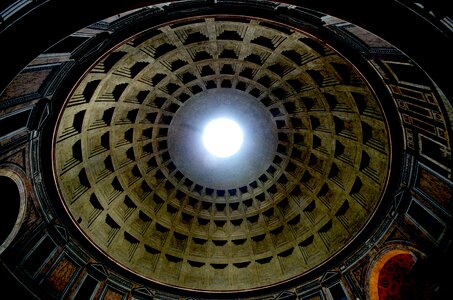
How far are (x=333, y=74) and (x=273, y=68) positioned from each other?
143 inches

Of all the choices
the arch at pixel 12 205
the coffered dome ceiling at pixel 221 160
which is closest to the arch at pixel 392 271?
the coffered dome ceiling at pixel 221 160

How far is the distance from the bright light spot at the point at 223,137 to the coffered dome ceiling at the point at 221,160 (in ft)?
2.25

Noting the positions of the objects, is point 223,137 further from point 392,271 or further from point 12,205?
point 12,205

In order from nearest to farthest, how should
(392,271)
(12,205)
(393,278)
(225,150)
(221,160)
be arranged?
(12,205), (393,278), (392,271), (221,160), (225,150)

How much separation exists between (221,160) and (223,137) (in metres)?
1.83

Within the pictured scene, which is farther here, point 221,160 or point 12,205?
point 221,160

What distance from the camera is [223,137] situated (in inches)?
972

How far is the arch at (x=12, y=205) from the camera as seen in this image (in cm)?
1337

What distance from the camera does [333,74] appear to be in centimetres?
1672

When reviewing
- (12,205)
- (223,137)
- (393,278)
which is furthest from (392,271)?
(12,205)

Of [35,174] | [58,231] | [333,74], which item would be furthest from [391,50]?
[58,231]

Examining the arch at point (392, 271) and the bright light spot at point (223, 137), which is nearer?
the arch at point (392, 271)

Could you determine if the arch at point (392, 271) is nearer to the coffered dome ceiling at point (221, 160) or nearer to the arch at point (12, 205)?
the coffered dome ceiling at point (221, 160)

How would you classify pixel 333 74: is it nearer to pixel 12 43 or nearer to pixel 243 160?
pixel 243 160
